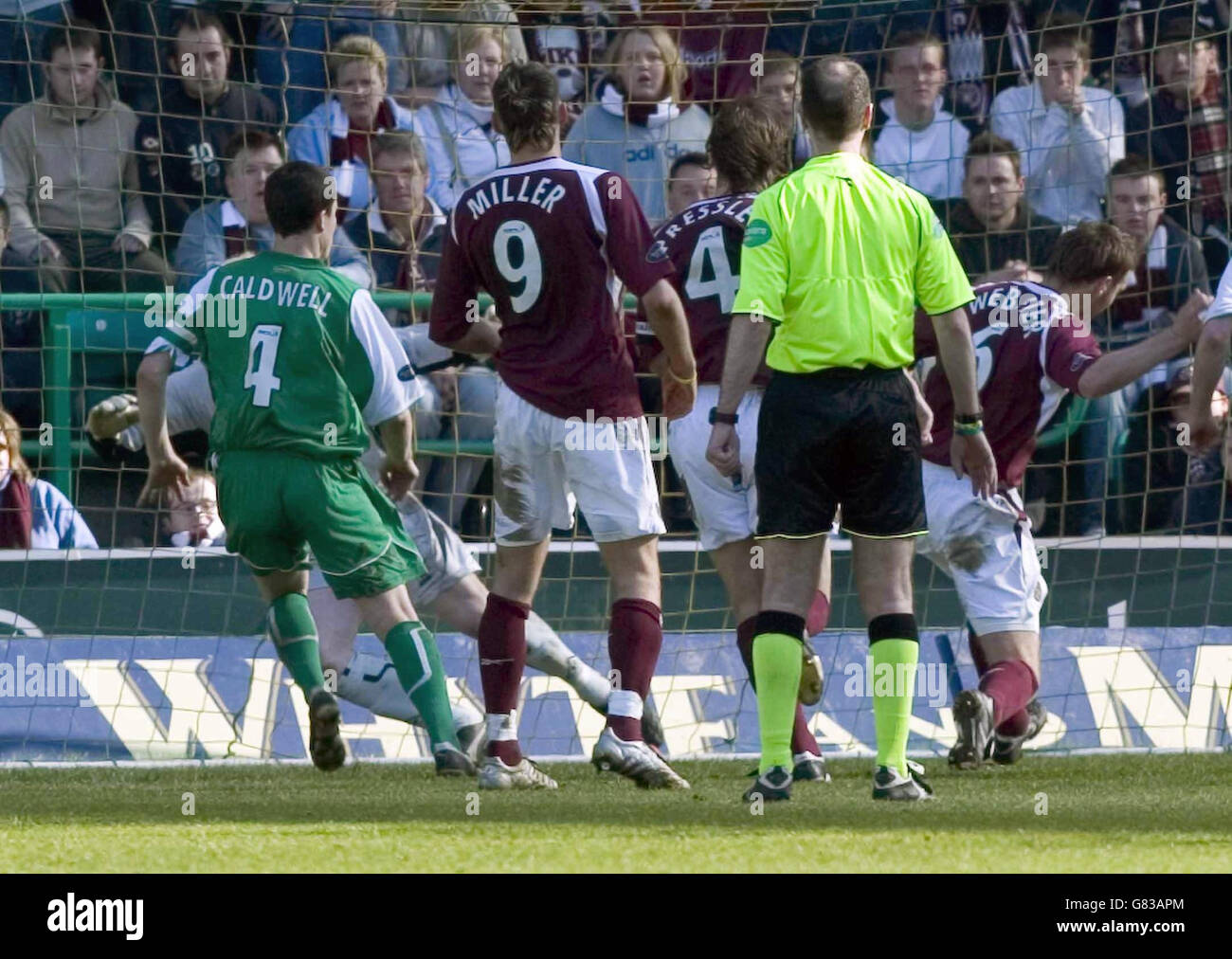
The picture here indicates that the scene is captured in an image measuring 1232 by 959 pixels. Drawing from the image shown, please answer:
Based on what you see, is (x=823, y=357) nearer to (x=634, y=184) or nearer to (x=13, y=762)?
(x=13, y=762)

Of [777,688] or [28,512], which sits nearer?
[777,688]

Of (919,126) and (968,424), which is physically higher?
(919,126)

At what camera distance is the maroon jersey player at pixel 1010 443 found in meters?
6.80

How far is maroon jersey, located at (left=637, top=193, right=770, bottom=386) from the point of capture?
6656 mm

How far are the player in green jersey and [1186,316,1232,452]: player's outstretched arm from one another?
2.38 meters

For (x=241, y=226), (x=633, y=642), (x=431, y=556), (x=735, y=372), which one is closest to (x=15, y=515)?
(x=241, y=226)

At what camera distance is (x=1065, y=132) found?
9.50 meters

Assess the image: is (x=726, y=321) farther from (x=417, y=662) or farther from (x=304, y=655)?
(x=304, y=655)

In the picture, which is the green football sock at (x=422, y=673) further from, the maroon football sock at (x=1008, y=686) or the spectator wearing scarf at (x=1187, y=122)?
the spectator wearing scarf at (x=1187, y=122)

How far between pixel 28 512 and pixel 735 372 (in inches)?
169

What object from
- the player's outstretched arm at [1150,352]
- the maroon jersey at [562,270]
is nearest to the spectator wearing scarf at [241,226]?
the maroon jersey at [562,270]

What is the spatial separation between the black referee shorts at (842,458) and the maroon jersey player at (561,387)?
0.81m

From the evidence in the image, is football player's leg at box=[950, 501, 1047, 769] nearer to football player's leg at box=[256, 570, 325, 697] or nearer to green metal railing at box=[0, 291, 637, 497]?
football player's leg at box=[256, 570, 325, 697]

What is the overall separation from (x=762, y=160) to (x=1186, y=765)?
8.02 ft
